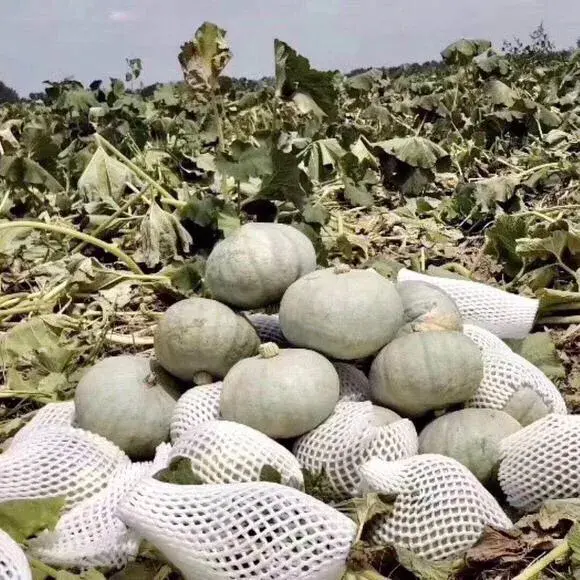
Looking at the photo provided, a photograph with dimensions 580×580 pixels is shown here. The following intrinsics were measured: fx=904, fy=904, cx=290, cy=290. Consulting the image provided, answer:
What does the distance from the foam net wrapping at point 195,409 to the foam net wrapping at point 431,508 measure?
525 millimetres

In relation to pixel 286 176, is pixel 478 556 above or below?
below

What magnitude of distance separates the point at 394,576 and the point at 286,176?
1931mm

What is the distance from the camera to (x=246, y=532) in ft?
6.24

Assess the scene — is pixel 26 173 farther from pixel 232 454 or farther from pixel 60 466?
pixel 232 454

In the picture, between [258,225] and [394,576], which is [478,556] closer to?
[394,576]

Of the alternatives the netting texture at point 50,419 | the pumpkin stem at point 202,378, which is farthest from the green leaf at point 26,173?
the pumpkin stem at point 202,378

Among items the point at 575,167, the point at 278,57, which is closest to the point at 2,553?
the point at 278,57

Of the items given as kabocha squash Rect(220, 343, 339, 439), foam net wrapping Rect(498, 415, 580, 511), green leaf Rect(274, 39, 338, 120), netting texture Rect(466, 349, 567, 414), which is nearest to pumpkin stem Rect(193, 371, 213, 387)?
kabocha squash Rect(220, 343, 339, 439)

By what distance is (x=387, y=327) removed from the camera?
8.46 feet

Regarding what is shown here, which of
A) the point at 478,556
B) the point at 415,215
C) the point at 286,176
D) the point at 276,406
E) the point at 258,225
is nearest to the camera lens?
the point at 478,556

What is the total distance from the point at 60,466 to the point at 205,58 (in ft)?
6.33

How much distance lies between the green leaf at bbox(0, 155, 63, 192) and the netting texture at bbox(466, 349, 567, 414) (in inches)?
114

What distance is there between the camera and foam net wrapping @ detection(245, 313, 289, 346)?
2865mm

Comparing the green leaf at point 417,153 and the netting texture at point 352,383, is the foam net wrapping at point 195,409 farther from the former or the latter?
the green leaf at point 417,153
